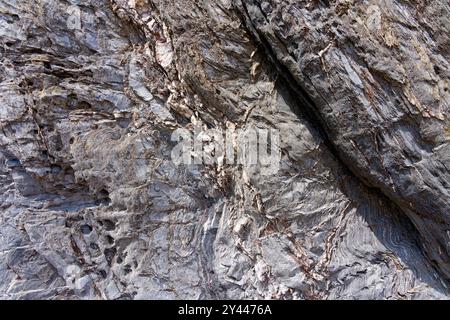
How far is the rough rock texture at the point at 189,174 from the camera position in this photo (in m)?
2.78

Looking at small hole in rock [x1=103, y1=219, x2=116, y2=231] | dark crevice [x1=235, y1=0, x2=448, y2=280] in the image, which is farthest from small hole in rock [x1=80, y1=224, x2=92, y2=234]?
dark crevice [x1=235, y1=0, x2=448, y2=280]

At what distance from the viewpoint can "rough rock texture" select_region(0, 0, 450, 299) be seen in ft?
9.12

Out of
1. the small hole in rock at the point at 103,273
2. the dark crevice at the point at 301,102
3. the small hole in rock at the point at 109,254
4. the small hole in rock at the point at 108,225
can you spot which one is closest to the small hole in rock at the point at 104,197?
the small hole in rock at the point at 108,225

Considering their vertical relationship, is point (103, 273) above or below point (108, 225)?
below

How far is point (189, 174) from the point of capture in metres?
3.00

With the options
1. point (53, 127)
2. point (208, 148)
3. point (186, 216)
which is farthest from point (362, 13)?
point (53, 127)

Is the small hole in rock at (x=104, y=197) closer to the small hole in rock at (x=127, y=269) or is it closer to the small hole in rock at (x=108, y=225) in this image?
the small hole in rock at (x=108, y=225)

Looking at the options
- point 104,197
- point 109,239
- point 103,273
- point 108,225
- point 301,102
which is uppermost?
point 301,102

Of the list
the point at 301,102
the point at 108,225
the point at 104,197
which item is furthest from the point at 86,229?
the point at 301,102

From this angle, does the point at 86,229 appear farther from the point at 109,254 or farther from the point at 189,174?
the point at 189,174

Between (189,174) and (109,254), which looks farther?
(189,174)

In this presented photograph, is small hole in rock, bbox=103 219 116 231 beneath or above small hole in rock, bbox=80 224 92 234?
above

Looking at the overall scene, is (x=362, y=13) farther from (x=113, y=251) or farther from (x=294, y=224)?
(x=113, y=251)

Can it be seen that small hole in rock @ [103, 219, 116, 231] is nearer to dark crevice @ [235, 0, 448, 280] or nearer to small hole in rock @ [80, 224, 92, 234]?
small hole in rock @ [80, 224, 92, 234]
